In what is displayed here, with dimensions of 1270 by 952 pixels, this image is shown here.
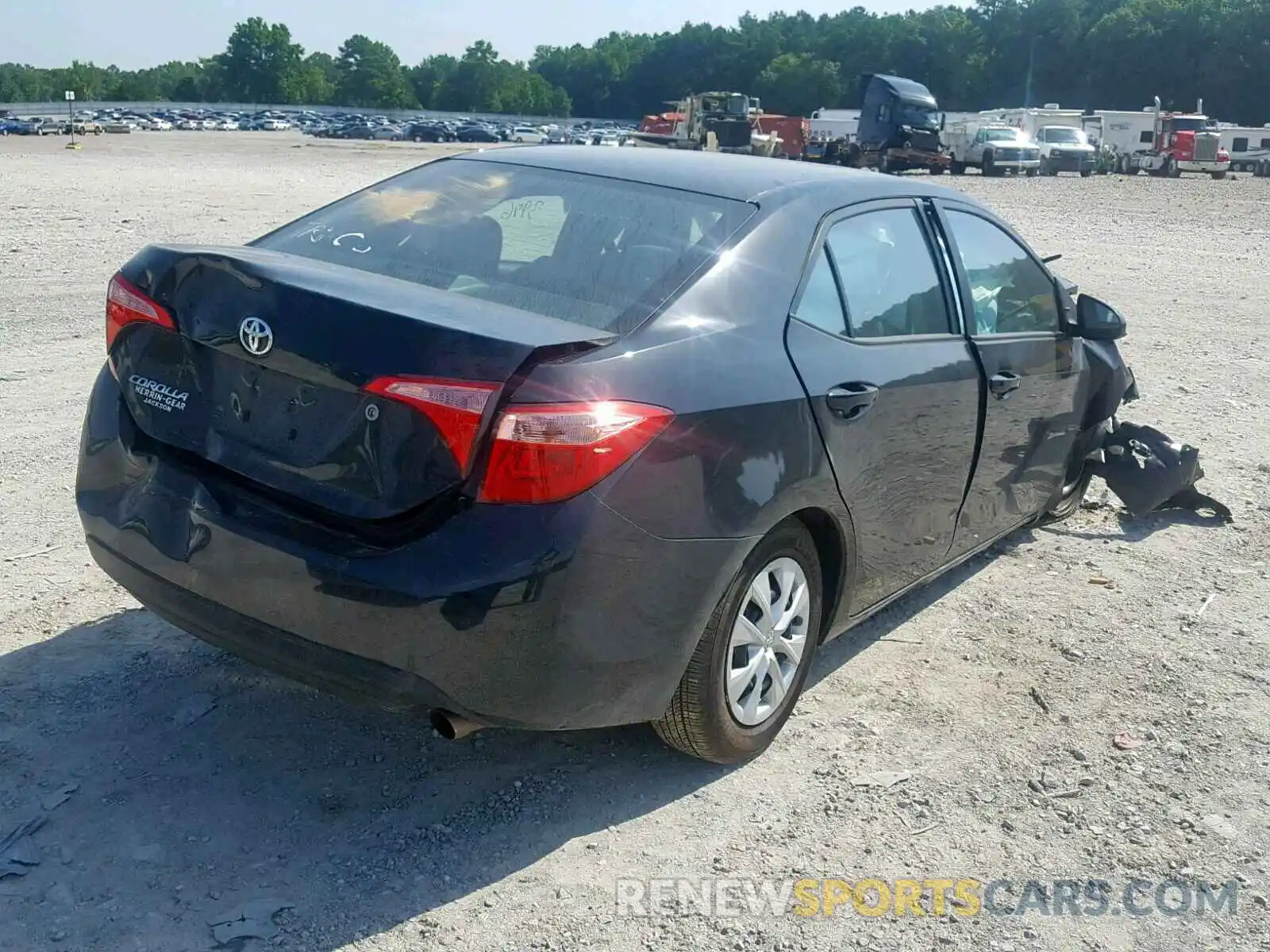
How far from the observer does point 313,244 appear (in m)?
3.92

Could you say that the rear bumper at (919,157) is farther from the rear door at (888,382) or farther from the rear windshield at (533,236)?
the rear windshield at (533,236)

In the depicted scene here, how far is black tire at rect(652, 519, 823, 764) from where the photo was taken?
339cm

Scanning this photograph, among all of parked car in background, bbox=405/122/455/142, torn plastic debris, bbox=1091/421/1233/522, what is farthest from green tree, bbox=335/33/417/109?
torn plastic debris, bbox=1091/421/1233/522

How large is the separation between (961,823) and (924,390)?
4.44 ft

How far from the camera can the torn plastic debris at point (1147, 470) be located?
6.05 meters

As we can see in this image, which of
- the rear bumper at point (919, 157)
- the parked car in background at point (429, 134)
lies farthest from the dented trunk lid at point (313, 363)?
the parked car in background at point (429, 134)

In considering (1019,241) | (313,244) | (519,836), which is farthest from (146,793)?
(1019,241)

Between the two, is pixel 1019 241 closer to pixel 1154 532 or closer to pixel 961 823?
pixel 1154 532

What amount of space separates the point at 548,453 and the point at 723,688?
3.07 feet

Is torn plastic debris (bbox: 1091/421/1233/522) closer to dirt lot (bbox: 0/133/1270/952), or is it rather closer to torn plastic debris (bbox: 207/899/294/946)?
dirt lot (bbox: 0/133/1270/952)

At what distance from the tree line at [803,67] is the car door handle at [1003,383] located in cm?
11599

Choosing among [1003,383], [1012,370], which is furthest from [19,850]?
[1012,370]

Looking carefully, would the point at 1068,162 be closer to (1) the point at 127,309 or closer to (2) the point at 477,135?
(1) the point at 127,309

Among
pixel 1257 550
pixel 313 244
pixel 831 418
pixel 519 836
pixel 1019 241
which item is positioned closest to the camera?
pixel 519 836
